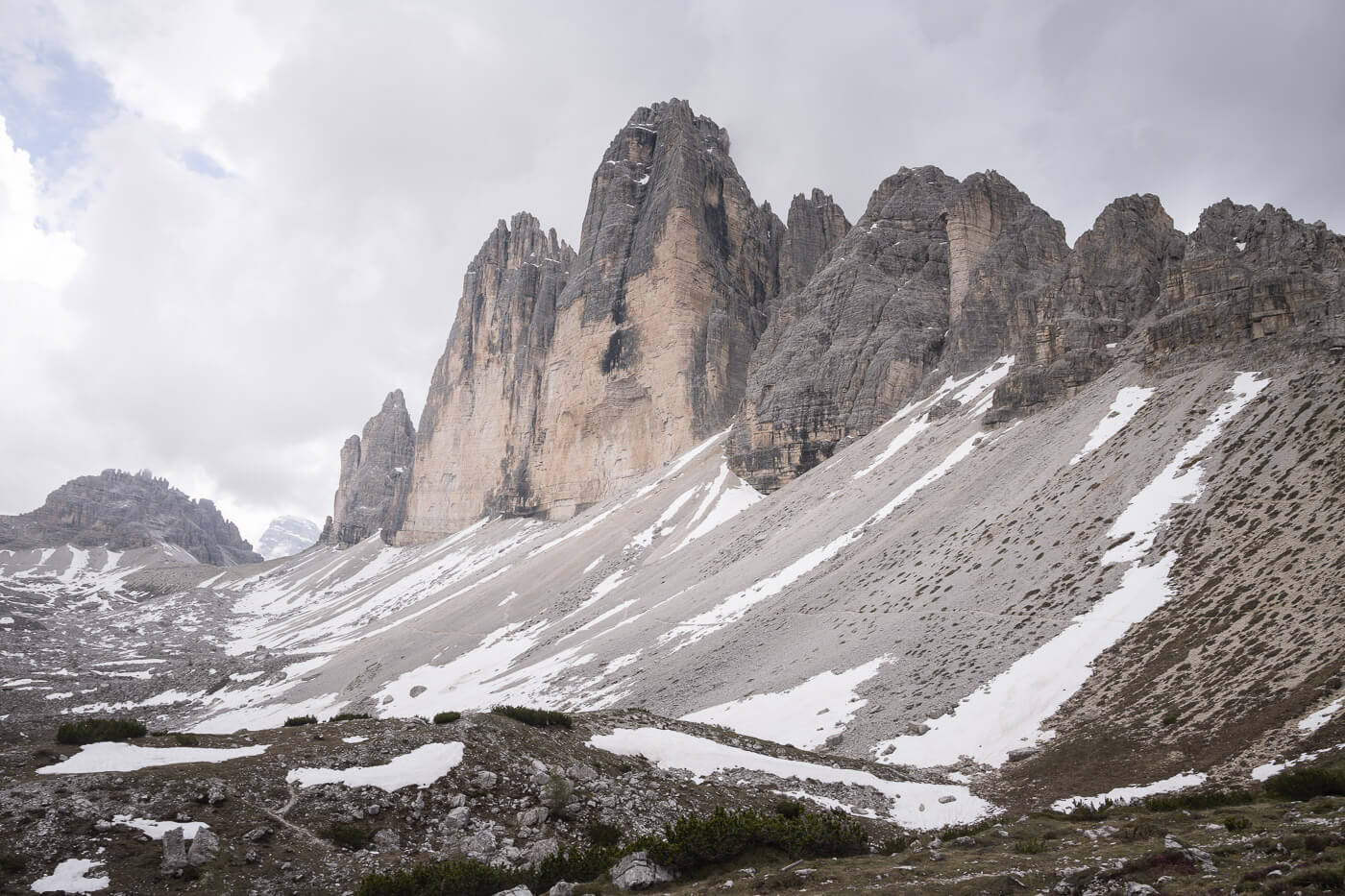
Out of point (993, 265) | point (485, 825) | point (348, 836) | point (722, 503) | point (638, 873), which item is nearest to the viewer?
point (638, 873)

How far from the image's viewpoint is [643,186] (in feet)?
369

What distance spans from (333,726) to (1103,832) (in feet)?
43.8

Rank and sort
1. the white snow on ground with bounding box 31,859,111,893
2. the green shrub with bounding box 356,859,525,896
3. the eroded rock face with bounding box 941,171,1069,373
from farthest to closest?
the eroded rock face with bounding box 941,171,1069,373
the green shrub with bounding box 356,859,525,896
the white snow on ground with bounding box 31,859,111,893

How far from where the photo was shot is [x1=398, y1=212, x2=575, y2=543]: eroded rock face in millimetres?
127438

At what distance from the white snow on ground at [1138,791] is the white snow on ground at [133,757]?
14.9m

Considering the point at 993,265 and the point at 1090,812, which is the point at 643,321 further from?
the point at 1090,812

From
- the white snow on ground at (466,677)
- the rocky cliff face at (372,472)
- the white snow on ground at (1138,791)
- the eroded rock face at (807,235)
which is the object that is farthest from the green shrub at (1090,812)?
the rocky cliff face at (372,472)

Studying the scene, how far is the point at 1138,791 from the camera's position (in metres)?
14.2

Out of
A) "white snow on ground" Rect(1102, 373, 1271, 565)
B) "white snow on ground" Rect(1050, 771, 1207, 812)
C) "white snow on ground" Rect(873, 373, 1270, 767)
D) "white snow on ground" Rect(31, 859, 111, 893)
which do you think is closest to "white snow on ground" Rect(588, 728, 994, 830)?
"white snow on ground" Rect(1050, 771, 1207, 812)

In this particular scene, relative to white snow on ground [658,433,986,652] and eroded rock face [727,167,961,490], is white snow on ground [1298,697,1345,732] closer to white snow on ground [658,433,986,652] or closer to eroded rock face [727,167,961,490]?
white snow on ground [658,433,986,652]

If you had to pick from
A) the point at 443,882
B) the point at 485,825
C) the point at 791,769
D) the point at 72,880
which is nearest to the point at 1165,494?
the point at 791,769

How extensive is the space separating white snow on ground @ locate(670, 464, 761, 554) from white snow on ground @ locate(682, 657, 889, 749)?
32.9m

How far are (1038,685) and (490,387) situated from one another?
126 m

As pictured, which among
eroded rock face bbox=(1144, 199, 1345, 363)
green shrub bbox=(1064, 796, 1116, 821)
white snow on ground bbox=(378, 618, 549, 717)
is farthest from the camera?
white snow on ground bbox=(378, 618, 549, 717)
